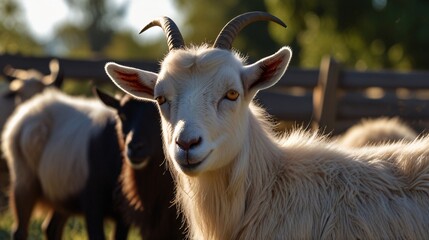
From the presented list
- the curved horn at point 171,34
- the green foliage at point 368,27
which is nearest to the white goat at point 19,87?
the curved horn at point 171,34

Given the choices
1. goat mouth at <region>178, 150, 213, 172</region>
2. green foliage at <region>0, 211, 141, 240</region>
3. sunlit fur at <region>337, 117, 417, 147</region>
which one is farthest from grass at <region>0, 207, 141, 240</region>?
goat mouth at <region>178, 150, 213, 172</region>

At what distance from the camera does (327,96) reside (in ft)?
43.3

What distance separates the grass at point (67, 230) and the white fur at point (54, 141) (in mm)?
805

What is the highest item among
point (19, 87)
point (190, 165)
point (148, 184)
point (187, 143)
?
Result: point (19, 87)

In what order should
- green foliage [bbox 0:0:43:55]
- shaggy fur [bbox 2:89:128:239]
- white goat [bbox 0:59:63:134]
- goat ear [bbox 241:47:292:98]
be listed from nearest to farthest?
goat ear [bbox 241:47:292:98] < shaggy fur [bbox 2:89:128:239] < white goat [bbox 0:59:63:134] < green foliage [bbox 0:0:43:55]

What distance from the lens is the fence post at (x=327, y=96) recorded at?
13.1 m

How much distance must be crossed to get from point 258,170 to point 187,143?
2.59 ft

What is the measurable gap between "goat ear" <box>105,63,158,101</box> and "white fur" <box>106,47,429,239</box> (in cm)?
19

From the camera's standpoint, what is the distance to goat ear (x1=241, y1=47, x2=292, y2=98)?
254 inches

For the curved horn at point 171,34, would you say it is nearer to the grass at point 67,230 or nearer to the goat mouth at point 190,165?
the goat mouth at point 190,165

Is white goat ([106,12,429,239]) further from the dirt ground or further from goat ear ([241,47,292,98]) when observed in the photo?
the dirt ground

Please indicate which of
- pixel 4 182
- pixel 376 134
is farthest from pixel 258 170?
pixel 4 182

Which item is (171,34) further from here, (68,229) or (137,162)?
(68,229)

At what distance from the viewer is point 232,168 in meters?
6.39
